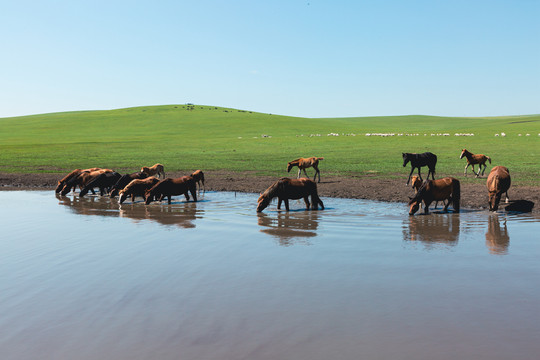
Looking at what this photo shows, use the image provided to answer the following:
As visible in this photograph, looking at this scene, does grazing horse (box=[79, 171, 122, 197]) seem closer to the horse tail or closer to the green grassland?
the green grassland

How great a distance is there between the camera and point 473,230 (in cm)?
1255

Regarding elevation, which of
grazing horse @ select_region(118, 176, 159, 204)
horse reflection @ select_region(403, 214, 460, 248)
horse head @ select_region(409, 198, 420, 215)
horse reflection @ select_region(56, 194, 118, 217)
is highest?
grazing horse @ select_region(118, 176, 159, 204)

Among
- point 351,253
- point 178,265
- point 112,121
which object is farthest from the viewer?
point 112,121

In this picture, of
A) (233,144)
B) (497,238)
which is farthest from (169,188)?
(233,144)

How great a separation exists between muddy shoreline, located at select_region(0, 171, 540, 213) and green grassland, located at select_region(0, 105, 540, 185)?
8.75 feet

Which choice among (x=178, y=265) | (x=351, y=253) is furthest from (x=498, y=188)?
(x=178, y=265)

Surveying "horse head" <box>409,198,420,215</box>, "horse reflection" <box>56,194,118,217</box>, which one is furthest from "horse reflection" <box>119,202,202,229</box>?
"horse head" <box>409,198,420,215</box>

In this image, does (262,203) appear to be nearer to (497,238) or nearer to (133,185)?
(133,185)

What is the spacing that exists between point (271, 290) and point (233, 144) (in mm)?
56462

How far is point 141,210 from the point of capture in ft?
56.4

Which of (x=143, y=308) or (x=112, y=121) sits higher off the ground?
(x=112, y=121)

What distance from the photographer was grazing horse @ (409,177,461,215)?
15016 mm

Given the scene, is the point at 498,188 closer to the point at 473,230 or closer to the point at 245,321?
the point at 473,230

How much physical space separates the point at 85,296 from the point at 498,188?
12957 mm
